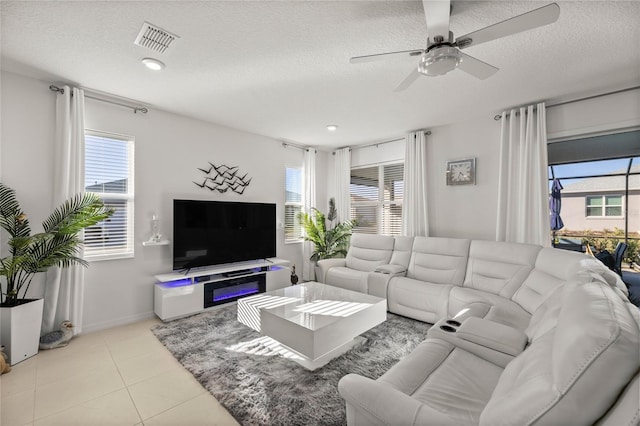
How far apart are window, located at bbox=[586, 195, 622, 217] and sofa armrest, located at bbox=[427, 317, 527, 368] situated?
10.6ft

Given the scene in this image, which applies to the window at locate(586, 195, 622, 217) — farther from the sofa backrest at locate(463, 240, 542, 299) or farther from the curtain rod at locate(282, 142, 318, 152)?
the curtain rod at locate(282, 142, 318, 152)

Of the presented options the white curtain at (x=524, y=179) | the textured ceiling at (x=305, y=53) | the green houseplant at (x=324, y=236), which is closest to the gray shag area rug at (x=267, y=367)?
the white curtain at (x=524, y=179)

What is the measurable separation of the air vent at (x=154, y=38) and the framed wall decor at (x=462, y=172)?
12.1 feet

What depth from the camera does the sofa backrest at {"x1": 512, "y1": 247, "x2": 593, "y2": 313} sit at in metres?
2.27

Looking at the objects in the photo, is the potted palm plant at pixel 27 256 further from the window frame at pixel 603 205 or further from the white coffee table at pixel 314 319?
the window frame at pixel 603 205

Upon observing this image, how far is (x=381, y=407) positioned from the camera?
1.08 meters

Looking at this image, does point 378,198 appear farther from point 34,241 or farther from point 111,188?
point 34,241

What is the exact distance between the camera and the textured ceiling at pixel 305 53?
180cm

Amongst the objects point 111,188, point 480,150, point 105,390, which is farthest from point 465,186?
point 111,188

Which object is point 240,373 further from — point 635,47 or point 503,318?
point 635,47

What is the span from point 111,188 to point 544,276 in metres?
4.62

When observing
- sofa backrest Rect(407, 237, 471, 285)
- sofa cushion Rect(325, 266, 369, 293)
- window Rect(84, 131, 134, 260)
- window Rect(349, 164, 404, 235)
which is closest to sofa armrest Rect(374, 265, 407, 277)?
sofa backrest Rect(407, 237, 471, 285)

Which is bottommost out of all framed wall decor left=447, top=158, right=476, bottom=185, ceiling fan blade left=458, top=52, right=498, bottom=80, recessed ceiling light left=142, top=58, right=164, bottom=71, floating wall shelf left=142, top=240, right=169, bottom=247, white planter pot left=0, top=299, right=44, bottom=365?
white planter pot left=0, top=299, right=44, bottom=365

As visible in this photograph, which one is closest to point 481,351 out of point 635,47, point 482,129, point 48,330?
point 635,47
